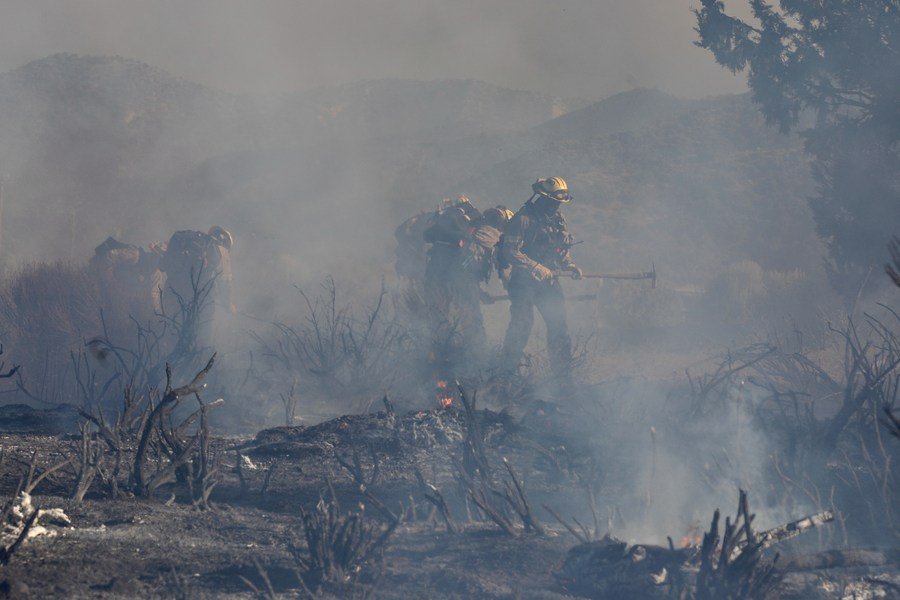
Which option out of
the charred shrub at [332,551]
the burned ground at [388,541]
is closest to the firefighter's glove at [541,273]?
the burned ground at [388,541]

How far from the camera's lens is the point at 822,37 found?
10.9 m

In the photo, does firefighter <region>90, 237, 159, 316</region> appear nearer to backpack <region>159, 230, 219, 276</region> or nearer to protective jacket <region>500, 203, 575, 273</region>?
backpack <region>159, 230, 219, 276</region>

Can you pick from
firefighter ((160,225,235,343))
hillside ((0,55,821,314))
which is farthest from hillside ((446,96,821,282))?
firefighter ((160,225,235,343))

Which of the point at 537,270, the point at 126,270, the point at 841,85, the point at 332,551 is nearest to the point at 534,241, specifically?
the point at 537,270

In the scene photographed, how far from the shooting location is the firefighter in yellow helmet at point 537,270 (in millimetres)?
9734

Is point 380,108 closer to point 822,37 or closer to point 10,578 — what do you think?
point 822,37

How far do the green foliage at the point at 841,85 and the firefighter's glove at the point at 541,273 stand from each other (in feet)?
14.3

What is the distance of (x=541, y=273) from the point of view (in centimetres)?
979

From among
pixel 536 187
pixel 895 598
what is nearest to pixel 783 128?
pixel 536 187

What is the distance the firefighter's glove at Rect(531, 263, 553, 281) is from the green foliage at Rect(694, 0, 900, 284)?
171 inches

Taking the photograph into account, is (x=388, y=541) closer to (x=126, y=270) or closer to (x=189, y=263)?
(x=189, y=263)

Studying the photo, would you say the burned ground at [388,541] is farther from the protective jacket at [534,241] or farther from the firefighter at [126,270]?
the firefighter at [126,270]

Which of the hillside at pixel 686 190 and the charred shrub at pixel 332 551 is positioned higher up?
the hillside at pixel 686 190

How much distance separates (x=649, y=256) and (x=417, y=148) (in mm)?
11739
